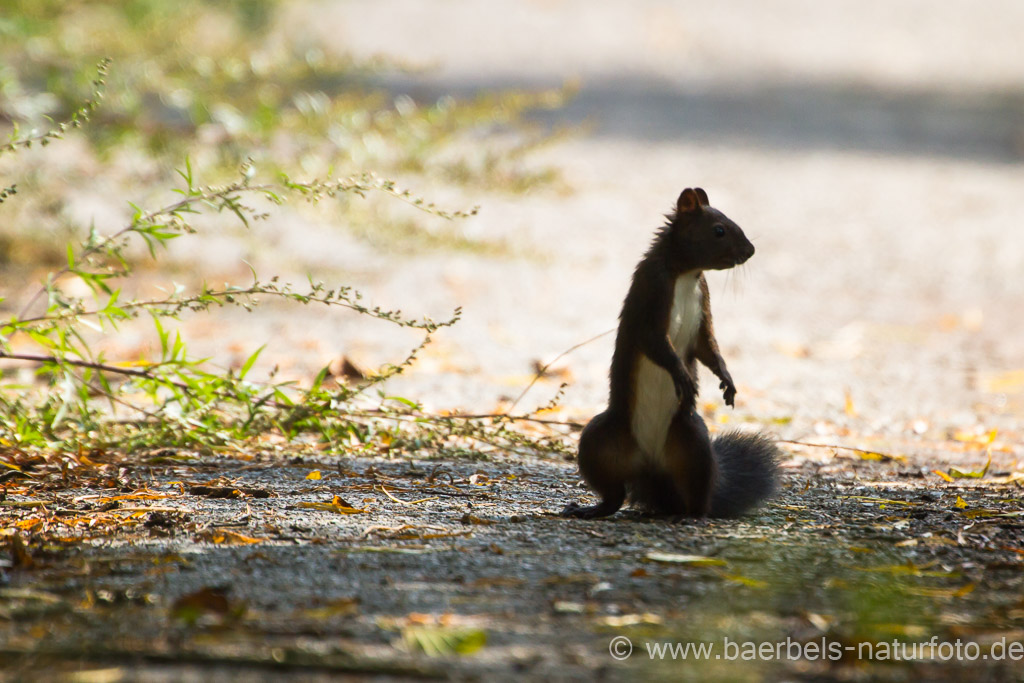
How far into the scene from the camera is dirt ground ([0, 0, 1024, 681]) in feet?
6.61

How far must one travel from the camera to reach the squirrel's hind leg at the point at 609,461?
2.99 meters

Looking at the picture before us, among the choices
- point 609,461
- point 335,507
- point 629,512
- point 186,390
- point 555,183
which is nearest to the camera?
point 335,507

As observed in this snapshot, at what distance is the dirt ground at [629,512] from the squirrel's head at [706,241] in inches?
28.5

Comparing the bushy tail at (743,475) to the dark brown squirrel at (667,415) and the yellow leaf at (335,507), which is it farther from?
the yellow leaf at (335,507)

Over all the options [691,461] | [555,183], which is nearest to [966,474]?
[691,461]

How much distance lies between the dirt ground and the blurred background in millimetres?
44

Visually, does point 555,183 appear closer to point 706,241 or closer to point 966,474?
point 706,241

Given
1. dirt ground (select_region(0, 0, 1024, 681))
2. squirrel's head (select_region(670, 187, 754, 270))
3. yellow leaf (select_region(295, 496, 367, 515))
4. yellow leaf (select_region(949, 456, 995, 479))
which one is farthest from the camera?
yellow leaf (select_region(949, 456, 995, 479))

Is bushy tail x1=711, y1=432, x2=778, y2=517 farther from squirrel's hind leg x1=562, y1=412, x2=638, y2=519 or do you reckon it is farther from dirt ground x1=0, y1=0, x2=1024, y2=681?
squirrel's hind leg x1=562, y1=412, x2=638, y2=519

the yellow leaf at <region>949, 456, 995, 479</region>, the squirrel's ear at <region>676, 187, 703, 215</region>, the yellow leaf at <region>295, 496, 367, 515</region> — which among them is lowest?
the yellow leaf at <region>295, 496, 367, 515</region>

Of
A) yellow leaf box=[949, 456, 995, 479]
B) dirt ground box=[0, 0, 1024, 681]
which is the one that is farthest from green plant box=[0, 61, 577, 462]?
yellow leaf box=[949, 456, 995, 479]

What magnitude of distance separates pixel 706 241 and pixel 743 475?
667mm

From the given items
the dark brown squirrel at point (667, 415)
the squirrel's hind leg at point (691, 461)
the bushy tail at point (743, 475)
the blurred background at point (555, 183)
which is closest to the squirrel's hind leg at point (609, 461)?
the dark brown squirrel at point (667, 415)

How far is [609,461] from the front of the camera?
299 centimetres
